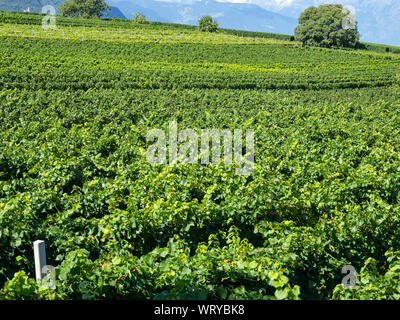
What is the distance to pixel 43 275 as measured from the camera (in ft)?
Answer: 13.8

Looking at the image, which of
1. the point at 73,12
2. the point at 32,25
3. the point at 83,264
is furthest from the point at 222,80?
the point at 73,12

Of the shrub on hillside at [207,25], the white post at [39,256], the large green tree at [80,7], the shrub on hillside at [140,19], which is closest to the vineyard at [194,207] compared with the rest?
the white post at [39,256]

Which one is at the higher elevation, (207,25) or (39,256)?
(207,25)

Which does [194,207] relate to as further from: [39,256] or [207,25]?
[207,25]

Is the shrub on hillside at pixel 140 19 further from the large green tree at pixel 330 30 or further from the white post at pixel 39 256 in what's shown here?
the white post at pixel 39 256

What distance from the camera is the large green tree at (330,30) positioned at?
6147 cm

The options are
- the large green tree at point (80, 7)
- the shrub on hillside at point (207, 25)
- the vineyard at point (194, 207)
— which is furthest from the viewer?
the large green tree at point (80, 7)

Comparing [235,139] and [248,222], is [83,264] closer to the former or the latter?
[248,222]

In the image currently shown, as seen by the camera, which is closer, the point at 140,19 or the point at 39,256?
the point at 39,256

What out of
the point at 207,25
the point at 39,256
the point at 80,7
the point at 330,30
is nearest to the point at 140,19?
the point at 207,25

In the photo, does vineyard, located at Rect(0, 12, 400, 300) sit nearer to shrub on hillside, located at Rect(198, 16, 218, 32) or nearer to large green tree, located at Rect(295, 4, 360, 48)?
large green tree, located at Rect(295, 4, 360, 48)

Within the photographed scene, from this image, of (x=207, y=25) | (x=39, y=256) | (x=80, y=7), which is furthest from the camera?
(x=80, y=7)

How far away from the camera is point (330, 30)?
2431 inches

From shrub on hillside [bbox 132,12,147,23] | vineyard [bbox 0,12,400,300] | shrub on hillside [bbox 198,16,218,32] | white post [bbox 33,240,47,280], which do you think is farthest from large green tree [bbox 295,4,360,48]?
white post [bbox 33,240,47,280]
